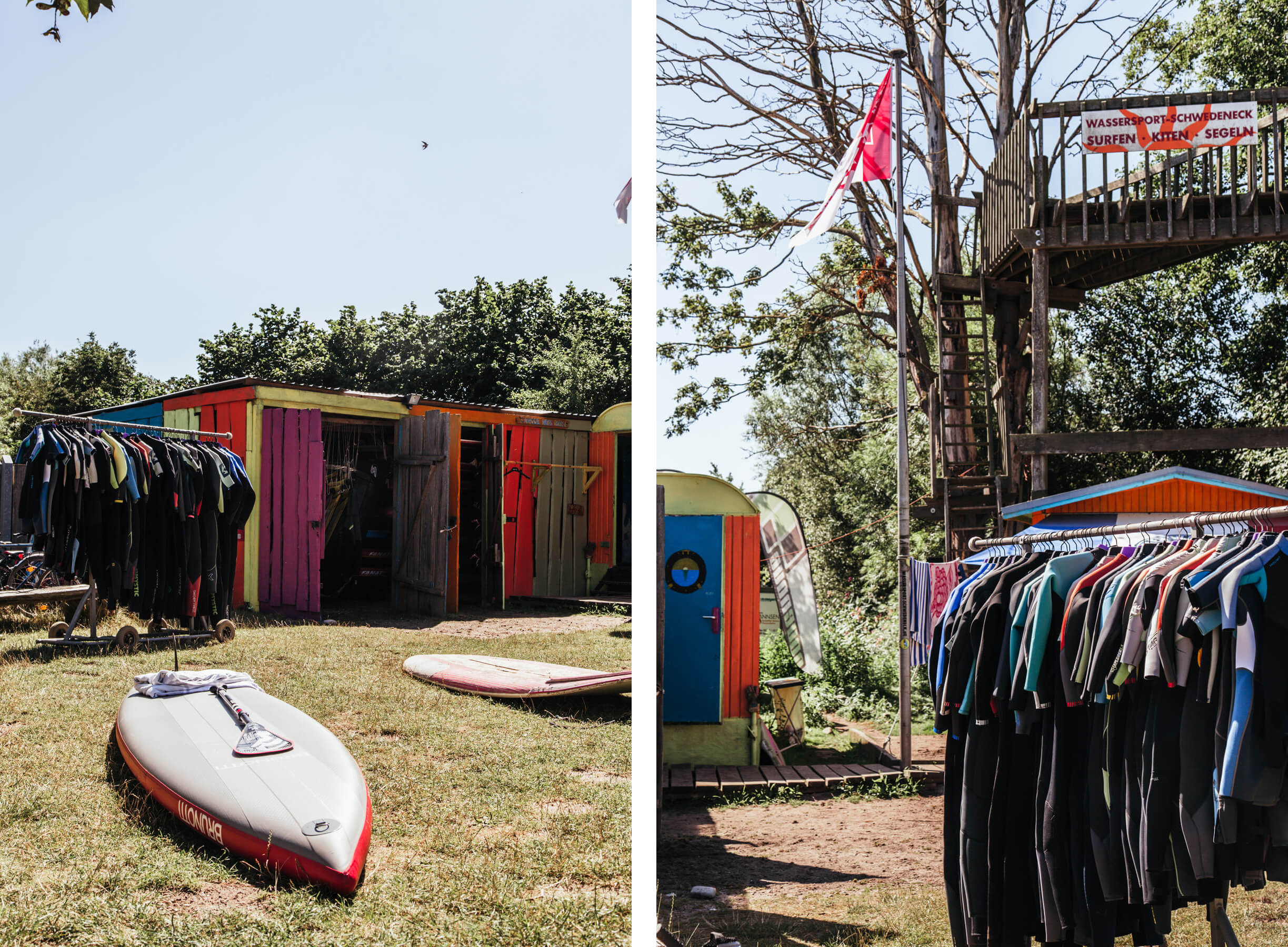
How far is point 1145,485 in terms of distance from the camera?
15.0ft

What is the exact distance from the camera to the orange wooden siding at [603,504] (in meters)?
7.80

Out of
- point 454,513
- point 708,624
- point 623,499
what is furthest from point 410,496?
point 708,624

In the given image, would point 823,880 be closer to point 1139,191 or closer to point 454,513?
point 1139,191

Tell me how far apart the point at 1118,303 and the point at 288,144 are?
6.67m

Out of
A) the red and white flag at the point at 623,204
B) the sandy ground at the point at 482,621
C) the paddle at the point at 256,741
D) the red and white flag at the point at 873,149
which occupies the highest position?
the red and white flag at the point at 873,149

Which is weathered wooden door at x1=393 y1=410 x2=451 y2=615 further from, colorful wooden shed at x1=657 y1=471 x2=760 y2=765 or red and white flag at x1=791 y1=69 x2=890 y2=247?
red and white flag at x1=791 y1=69 x2=890 y2=247

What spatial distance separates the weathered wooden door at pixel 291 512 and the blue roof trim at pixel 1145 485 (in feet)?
14.3

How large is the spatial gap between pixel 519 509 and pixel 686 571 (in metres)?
3.32

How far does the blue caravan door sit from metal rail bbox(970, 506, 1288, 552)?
1839 millimetres

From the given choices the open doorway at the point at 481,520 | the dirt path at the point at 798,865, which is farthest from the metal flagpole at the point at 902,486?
the open doorway at the point at 481,520

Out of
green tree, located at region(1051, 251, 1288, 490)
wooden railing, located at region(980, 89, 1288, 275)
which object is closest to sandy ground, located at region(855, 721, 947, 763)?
green tree, located at region(1051, 251, 1288, 490)

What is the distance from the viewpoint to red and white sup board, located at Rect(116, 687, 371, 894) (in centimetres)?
241

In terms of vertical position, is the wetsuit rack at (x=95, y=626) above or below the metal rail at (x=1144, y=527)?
below

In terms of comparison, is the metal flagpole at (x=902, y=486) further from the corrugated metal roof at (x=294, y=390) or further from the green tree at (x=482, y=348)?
the green tree at (x=482, y=348)
